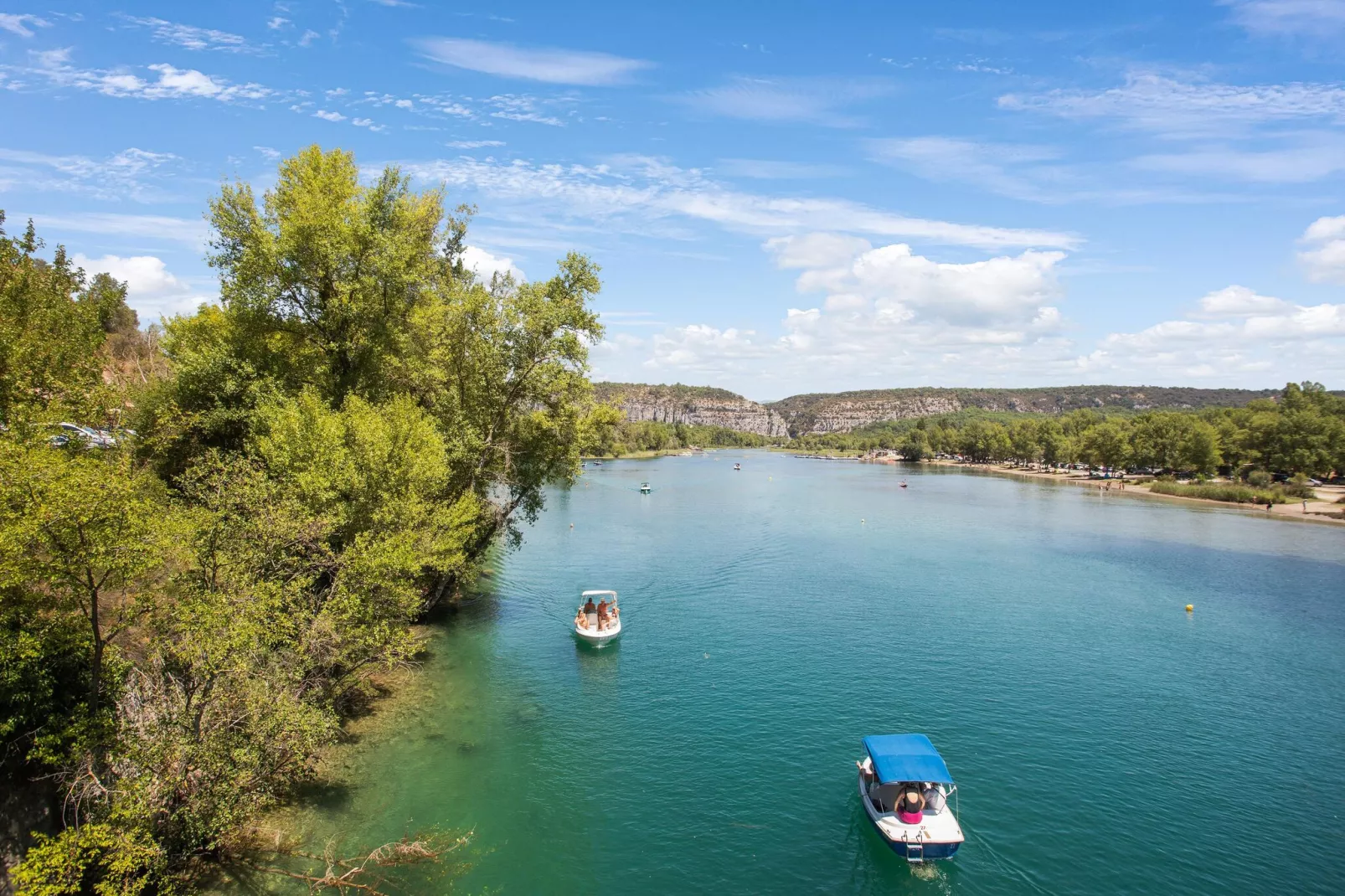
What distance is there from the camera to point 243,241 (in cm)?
2945

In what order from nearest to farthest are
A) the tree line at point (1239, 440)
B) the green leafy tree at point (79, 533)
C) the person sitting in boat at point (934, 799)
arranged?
the green leafy tree at point (79, 533) < the person sitting in boat at point (934, 799) < the tree line at point (1239, 440)

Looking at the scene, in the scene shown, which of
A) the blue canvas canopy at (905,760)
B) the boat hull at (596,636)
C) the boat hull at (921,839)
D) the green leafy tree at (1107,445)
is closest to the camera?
the boat hull at (921,839)

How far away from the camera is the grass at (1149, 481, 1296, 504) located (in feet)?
318

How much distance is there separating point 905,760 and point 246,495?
20.8 metres

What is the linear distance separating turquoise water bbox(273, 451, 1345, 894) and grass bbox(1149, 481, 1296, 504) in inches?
2000

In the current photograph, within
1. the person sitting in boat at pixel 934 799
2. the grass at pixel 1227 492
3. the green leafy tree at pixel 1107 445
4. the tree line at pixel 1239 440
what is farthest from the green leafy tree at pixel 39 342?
the green leafy tree at pixel 1107 445

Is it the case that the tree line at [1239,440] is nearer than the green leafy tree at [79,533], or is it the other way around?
the green leafy tree at [79,533]

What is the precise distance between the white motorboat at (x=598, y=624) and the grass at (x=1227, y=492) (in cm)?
10694

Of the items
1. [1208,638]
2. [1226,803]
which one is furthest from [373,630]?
[1208,638]

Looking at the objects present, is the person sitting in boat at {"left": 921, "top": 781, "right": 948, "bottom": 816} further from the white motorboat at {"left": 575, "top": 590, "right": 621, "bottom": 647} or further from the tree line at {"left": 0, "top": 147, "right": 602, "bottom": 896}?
the white motorboat at {"left": 575, "top": 590, "right": 621, "bottom": 647}

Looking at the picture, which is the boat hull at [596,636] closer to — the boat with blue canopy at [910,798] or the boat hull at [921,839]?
the boat with blue canopy at [910,798]

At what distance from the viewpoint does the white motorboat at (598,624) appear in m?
34.3

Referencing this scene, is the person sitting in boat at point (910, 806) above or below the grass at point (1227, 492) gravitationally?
below

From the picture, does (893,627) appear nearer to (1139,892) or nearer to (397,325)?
(1139,892)
